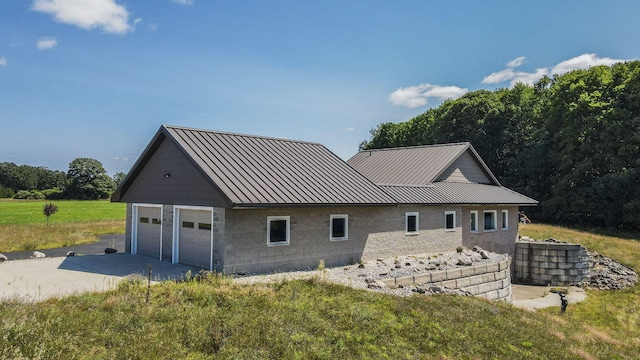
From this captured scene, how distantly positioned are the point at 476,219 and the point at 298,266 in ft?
43.4

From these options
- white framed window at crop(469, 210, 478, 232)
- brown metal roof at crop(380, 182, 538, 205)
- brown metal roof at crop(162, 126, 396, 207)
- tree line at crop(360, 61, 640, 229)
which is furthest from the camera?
tree line at crop(360, 61, 640, 229)

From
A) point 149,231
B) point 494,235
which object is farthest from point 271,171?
point 494,235

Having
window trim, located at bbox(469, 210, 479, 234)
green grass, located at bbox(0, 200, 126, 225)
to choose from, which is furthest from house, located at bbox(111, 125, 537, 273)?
green grass, located at bbox(0, 200, 126, 225)

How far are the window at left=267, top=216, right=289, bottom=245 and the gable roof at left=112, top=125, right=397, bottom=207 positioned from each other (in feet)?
3.01

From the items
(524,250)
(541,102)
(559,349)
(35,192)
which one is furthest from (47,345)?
(35,192)

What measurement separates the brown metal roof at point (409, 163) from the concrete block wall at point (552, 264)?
6510 millimetres

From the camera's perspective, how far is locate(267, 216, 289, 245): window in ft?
51.6

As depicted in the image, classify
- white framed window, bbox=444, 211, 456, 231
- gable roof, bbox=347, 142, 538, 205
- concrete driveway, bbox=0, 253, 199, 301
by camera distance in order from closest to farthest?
concrete driveway, bbox=0, 253, 199, 301
gable roof, bbox=347, 142, 538, 205
white framed window, bbox=444, 211, 456, 231

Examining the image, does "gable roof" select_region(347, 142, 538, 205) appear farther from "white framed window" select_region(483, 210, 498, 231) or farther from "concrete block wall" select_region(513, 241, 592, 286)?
"concrete block wall" select_region(513, 241, 592, 286)

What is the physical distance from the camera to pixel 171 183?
17578 mm

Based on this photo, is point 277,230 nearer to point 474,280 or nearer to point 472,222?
point 474,280

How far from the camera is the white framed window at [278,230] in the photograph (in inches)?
620

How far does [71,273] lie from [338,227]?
381 inches

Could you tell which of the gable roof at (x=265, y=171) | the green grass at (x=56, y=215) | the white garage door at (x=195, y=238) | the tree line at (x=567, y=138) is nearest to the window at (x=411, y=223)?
the gable roof at (x=265, y=171)
